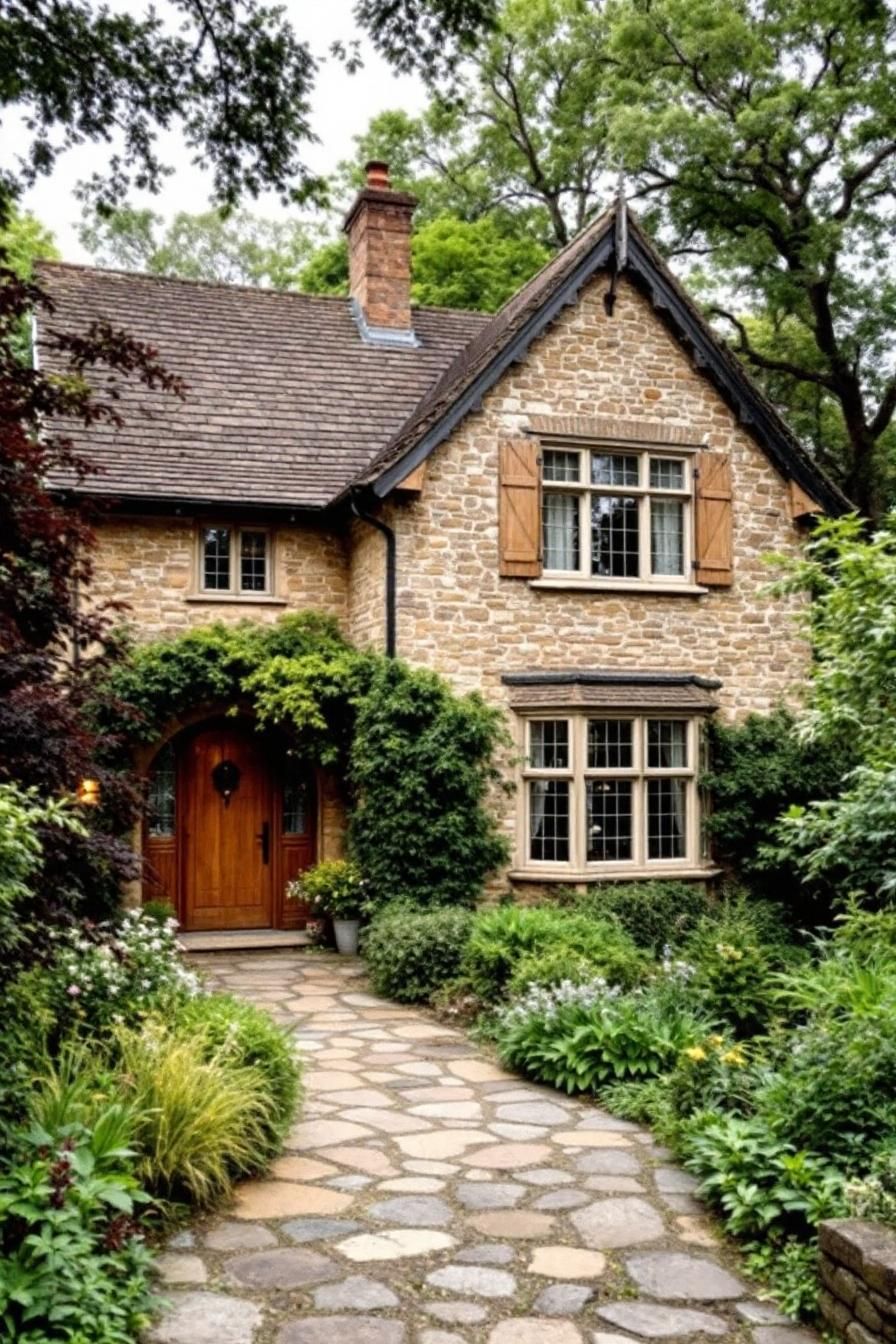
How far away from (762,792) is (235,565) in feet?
22.7

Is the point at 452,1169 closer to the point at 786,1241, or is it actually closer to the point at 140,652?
the point at 786,1241

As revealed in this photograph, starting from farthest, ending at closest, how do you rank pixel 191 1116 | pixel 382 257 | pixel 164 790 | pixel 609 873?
pixel 382 257 < pixel 164 790 < pixel 609 873 < pixel 191 1116

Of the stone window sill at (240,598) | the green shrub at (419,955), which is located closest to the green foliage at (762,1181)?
the green shrub at (419,955)

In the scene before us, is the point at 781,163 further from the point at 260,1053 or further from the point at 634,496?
the point at 260,1053

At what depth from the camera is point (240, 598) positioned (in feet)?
47.3

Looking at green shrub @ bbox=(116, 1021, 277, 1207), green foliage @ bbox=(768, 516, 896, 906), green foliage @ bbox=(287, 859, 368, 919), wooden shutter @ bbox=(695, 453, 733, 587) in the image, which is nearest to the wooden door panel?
green foliage @ bbox=(287, 859, 368, 919)

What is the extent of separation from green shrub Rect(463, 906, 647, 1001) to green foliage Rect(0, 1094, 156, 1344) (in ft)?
16.3

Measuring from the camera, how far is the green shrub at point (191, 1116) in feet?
18.2

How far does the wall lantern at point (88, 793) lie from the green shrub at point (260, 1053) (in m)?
1.47

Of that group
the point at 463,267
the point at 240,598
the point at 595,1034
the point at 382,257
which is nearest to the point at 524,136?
the point at 463,267

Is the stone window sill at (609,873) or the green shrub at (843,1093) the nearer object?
the green shrub at (843,1093)

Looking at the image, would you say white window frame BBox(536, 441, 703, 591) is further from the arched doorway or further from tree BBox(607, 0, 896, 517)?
tree BBox(607, 0, 896, 517)

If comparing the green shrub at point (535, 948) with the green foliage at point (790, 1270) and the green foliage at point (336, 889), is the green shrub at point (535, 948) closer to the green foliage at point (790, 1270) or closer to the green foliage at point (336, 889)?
the green foliage at point (336, 889)

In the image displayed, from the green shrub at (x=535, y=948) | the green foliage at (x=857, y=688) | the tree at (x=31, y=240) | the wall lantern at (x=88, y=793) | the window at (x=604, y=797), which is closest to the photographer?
the wall lantern at (x=88, y=793)
